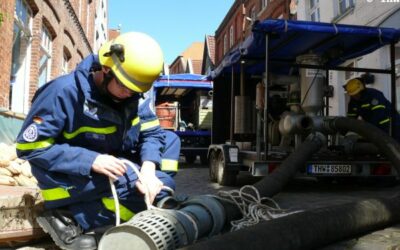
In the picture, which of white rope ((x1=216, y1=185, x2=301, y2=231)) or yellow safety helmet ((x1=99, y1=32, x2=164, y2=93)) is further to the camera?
white rope ((x1=216, y1=185, x2=301, y2=231))

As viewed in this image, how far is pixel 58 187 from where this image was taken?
296 cm

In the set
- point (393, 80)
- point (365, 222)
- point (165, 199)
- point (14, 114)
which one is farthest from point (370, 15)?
point (165, 199)

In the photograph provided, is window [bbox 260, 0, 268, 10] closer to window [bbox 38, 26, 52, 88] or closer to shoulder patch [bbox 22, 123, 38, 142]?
window [bbox 38, 26, 52, 88]

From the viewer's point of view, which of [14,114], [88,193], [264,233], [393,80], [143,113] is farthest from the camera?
[14,114]

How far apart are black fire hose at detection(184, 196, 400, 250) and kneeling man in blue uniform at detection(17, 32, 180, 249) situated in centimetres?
72

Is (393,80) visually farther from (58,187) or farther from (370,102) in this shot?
(58,187)

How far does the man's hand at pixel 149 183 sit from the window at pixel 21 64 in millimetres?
8825

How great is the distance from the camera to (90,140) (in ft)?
10.1

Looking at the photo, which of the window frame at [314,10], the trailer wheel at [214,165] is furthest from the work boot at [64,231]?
the window frame at [314,10]

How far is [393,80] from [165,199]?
5.76 metres

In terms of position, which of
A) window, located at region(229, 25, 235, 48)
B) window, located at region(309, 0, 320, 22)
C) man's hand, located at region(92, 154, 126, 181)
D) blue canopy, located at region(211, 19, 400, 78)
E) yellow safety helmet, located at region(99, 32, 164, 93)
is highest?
window, located at region(229, 25, 235, 48)

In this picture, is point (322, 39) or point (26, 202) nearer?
point (26, 202)

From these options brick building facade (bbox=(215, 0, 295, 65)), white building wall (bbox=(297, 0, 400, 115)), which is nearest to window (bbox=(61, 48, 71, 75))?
brick building facade (bbox=(215, 0, 295, 65))

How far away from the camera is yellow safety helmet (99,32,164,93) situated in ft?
9.15
